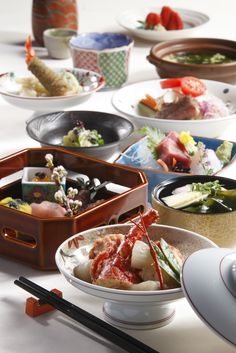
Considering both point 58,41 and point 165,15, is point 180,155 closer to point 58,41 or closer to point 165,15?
point 58,41

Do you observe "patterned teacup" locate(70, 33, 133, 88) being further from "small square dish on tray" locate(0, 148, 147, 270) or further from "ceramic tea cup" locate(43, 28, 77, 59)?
"small square dish on tray" locate(0, 148, 147, 270)

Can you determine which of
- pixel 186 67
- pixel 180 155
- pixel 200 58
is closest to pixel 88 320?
pixel 180 155

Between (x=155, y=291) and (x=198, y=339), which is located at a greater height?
(x=155, y=291)

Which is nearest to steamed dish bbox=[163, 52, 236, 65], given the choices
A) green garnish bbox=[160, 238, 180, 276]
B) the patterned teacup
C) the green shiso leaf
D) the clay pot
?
the patterned teacup

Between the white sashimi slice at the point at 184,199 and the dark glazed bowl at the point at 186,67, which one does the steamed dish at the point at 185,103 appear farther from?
the white sashimi slice at the point at 184,199

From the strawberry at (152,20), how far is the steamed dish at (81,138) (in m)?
1.34

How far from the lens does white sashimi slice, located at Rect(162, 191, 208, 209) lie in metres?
1.63

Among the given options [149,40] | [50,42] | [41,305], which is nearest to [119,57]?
[50,42]

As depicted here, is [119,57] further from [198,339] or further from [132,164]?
[198,339]

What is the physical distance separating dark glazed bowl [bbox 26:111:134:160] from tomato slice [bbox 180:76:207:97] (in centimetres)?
26

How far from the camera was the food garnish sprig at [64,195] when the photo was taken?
163cm

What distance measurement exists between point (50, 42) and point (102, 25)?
0.68 m

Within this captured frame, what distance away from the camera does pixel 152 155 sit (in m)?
1.99

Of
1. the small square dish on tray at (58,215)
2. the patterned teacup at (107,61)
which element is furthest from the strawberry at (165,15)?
the small square dish on tray at (58,215)
